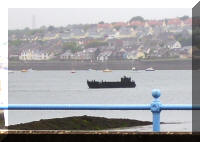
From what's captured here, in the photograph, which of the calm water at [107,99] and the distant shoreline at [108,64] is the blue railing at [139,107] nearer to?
the calm water at [107,99]

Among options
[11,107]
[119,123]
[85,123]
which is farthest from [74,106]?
[119,123]

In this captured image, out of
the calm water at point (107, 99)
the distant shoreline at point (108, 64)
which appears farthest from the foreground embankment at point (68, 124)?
the distant shoreline at point (108, 64)

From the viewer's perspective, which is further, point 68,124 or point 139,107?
point 68,124

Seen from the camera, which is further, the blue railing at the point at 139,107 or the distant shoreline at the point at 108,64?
the distant shoreline at the point at 108,64

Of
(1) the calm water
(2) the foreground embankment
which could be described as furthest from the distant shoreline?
(2) the foreground embankment

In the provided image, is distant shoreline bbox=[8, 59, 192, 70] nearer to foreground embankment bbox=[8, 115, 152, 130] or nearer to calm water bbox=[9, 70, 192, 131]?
calm water bbox=[9, 70, 192, 131]

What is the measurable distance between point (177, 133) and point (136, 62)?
626 ft

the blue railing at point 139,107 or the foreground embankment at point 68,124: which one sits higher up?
the blue railing at point 139,107

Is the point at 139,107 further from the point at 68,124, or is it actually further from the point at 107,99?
the point at 107,99

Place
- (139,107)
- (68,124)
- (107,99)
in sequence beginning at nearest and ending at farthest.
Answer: (139,107) → (68,124) → (107,99)

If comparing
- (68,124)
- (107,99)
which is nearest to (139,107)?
(68,124)

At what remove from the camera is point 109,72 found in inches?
7854

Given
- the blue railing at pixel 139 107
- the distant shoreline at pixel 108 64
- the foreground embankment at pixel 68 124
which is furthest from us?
the distant shoreline at pixel 108 64
